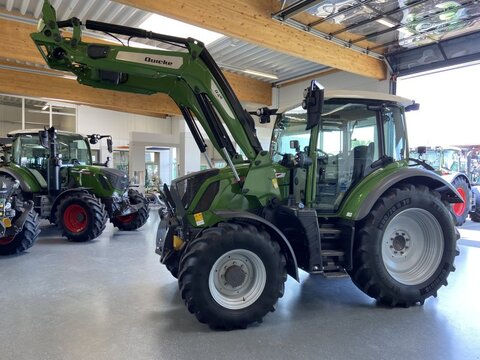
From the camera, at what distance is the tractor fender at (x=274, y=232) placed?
120 inches

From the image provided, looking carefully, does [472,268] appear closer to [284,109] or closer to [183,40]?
[284,109]

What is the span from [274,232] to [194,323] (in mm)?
1024

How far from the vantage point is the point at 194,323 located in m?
3.08

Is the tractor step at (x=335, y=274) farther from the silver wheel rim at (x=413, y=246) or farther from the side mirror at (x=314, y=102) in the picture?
the side mirror at (x=314, y=102)

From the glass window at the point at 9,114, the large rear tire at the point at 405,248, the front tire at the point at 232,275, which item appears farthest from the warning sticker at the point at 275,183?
the glass window at the point at 9,114

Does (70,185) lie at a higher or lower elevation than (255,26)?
lower

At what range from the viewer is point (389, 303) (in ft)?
11.1

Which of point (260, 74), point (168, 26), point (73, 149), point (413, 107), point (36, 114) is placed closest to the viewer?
point (413, 107)

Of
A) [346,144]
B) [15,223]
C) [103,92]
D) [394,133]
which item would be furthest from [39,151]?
[394,133]

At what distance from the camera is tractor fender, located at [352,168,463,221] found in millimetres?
3328

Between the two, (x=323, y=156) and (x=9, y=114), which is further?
(x=9, y=114)

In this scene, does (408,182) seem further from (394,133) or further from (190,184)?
(190,184)

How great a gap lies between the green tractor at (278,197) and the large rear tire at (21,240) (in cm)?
291

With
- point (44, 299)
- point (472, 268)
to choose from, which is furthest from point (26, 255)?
point (472, 268)
